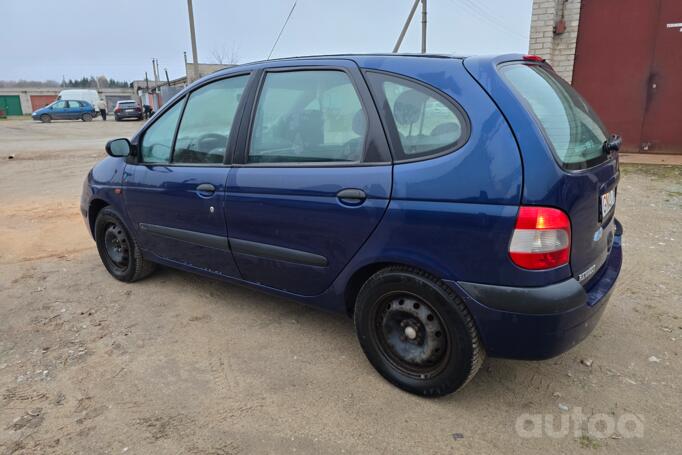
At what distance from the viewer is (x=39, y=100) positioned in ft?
193

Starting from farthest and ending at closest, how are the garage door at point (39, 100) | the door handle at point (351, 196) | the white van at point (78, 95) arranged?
the garage door at point (39, 100) → the white van at point (78, 95) → the door handle at point (351, 196)

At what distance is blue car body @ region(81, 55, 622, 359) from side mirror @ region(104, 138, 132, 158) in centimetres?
94

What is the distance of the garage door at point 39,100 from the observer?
2296 inches

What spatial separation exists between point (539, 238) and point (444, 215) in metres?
0.42

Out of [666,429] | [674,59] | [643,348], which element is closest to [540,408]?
[666,429]

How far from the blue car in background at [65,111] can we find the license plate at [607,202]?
3790cm

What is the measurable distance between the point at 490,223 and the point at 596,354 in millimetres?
1444

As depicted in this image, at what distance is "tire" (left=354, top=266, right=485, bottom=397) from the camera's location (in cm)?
230

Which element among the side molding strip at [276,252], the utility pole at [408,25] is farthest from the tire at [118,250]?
the utility pole at [408,25]

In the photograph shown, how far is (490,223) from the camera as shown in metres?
2.10

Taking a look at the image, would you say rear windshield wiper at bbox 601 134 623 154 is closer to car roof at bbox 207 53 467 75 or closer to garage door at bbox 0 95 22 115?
car roof at bbox 207 53 467 75

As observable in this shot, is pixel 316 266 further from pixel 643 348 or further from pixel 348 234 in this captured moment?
pixel 643 348

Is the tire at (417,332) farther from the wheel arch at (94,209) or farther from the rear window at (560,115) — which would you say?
the wheel arch at (94,209)

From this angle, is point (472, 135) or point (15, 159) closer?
point (472, 135)
